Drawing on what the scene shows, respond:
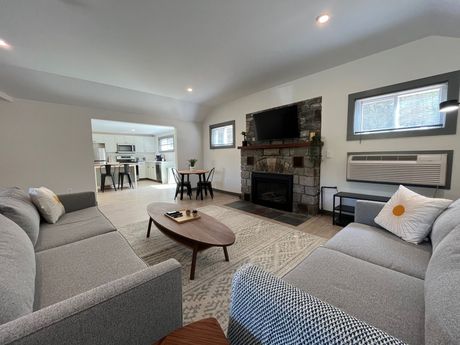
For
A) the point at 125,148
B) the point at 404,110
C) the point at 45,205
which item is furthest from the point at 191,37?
the point at 125,148

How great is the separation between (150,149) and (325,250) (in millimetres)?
9384

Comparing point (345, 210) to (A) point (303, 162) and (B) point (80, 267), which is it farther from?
(B) point (80, 267)

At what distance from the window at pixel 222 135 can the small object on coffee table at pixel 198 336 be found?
4.78 meters

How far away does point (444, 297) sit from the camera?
0.68 meters

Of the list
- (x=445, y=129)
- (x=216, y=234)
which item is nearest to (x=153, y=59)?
(x=216, y=234)

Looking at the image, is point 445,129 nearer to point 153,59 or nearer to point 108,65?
point 153,59

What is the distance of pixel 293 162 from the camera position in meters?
3.83

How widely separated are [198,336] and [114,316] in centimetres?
34

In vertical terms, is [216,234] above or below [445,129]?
below

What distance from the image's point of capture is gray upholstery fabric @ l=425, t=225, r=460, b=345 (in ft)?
1.86

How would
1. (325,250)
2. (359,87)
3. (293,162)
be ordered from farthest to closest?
(293,162)
(359,87)
(325,250)

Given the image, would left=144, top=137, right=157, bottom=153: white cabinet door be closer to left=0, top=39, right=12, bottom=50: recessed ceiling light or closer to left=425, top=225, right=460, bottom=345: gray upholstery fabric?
left=0, top=39, right=12, bottom=50: recessed ceiling light

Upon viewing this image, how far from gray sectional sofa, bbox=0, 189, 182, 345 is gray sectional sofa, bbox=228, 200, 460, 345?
337mm

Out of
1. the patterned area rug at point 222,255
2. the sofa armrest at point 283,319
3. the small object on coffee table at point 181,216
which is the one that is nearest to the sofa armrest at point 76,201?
the patterned area rug at point 222,255
